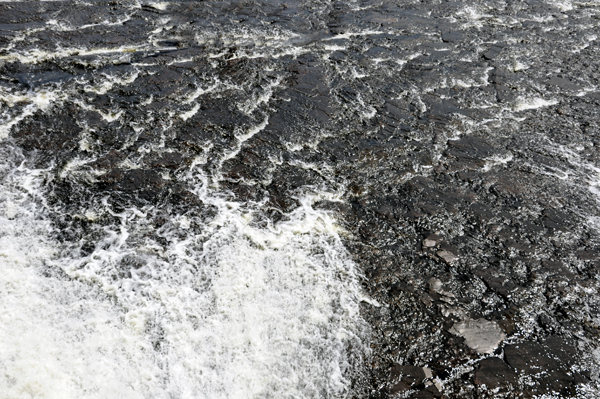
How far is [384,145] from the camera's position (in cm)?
736

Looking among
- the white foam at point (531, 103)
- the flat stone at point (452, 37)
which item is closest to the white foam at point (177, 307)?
the white foam at point (531, 103)

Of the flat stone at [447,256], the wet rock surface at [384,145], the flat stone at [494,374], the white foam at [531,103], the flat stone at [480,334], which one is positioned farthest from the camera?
the white foam at [531,103]

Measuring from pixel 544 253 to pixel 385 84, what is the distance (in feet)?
15.1

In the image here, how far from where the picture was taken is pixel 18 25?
9.19 metres

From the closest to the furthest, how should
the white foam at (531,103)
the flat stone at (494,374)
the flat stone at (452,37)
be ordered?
the flat stone at (494,374)
the white foam at (531,103)
the flat stone at (452,37)

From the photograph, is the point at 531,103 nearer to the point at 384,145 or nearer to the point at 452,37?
the point at 452,37

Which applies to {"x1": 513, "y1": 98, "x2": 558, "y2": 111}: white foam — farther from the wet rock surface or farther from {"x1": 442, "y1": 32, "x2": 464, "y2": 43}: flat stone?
{"x1": 442, "y1": 32, "x2": 464, "y2": 43}: flat stone

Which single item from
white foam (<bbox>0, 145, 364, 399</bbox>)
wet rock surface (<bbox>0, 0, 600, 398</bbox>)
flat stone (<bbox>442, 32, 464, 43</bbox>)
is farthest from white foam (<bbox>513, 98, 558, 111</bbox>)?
white foam (<bbox>0, 145, 364, 399</bbox>)

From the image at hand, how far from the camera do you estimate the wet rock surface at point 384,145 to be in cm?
496

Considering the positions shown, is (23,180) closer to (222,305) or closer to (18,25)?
(222,305)

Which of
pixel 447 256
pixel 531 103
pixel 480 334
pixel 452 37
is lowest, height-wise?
pixel 480 334

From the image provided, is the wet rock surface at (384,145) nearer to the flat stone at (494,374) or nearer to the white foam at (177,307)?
the flat stone at (494,374)

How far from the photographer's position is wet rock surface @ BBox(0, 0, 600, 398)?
496cm

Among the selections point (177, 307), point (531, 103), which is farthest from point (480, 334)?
A: point (531, 103)
